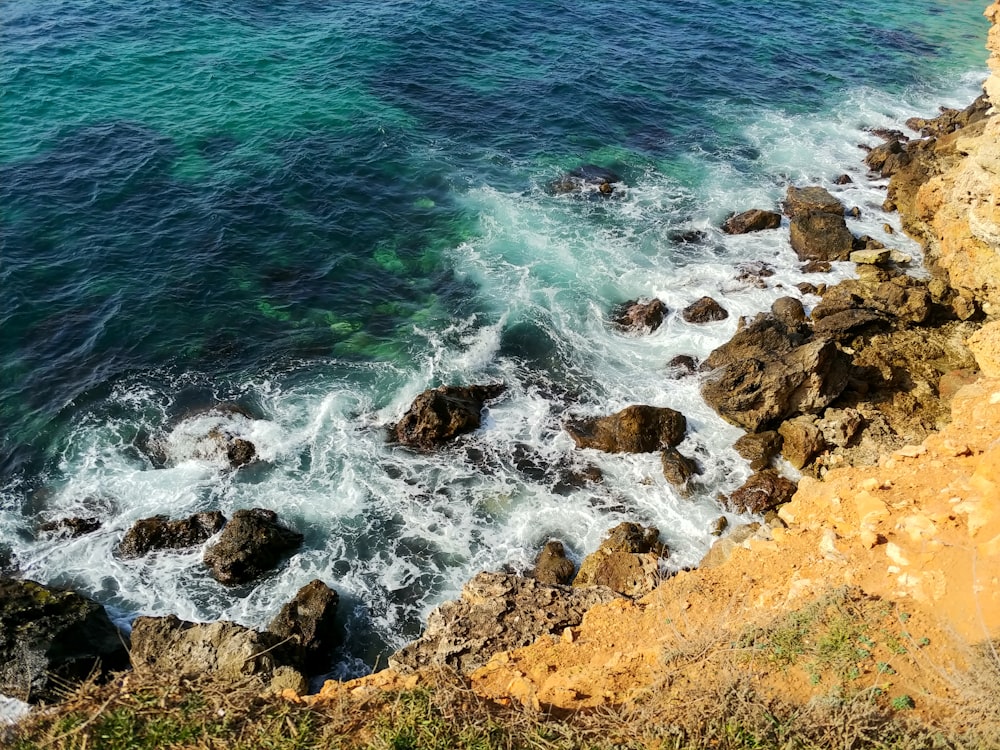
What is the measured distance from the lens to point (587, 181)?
132 ft

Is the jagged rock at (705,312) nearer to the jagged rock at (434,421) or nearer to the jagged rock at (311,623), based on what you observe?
the jagged rock at (434,421)

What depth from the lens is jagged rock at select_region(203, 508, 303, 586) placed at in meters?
21.6

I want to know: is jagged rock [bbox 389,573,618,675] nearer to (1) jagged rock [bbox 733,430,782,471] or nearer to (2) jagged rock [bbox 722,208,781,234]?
(1) jagged rock [bbox 733,430,782,471]

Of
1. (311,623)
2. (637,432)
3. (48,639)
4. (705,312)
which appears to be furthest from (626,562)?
(48,639)

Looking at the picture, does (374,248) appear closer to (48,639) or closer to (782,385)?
(782,385)

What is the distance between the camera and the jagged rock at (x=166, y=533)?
22.3 metres

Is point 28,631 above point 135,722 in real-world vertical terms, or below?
below

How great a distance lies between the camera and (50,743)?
402 inches

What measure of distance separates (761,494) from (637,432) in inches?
186

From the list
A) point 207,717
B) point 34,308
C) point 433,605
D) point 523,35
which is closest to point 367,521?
point 433,605

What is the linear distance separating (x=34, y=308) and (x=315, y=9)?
3811 cm

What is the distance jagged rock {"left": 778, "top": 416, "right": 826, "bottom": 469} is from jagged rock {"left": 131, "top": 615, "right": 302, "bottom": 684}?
17.8m

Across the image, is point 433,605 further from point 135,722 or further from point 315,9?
point 315,9

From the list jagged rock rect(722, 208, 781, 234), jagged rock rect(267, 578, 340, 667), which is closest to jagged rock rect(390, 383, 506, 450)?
jagged rock rect(267, 578, 340, 667)
